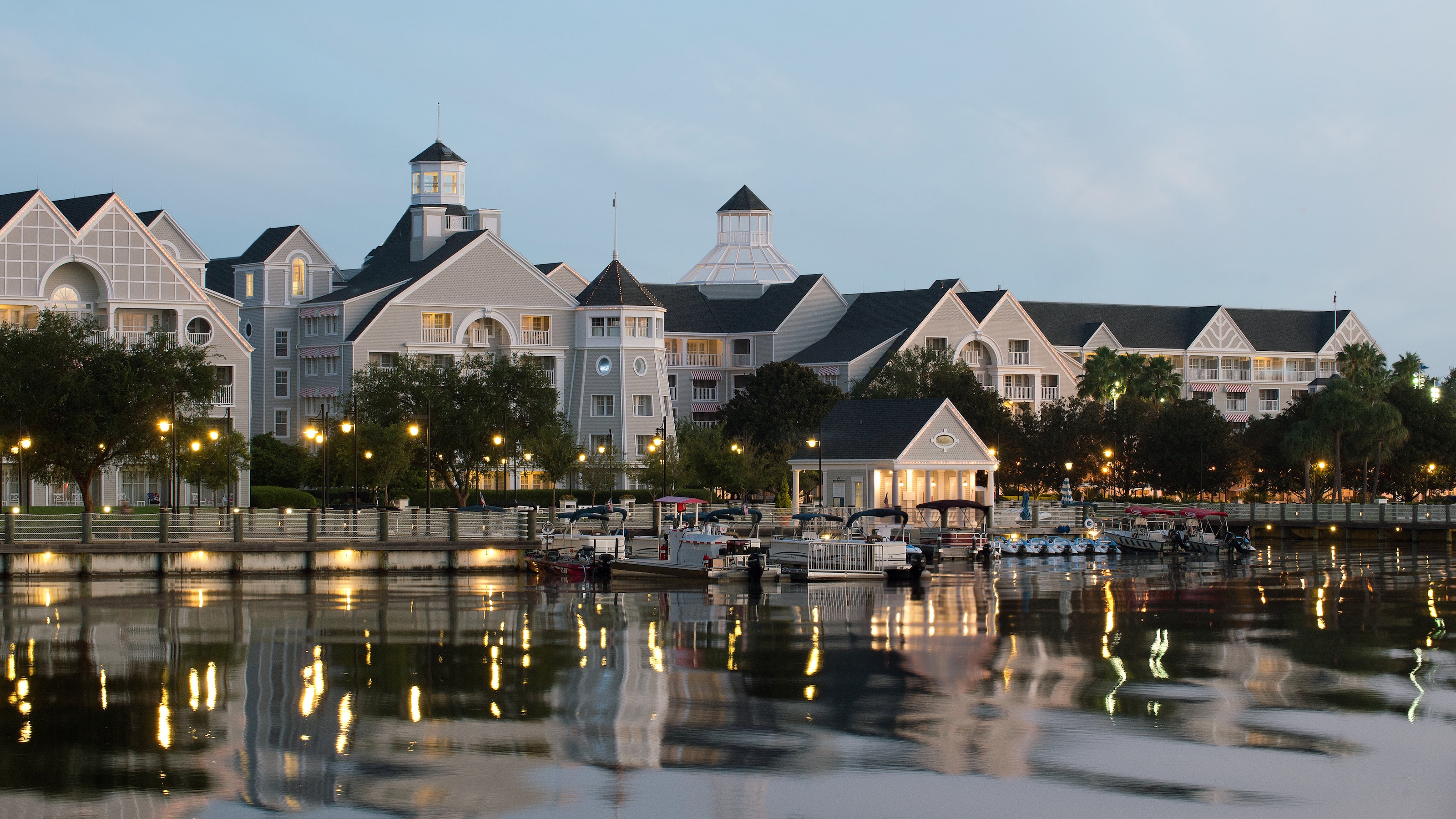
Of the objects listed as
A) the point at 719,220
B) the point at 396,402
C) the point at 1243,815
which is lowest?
the point at 1243,815

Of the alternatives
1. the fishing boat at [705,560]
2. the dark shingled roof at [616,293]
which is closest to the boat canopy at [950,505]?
the fishing boat at [705,560]

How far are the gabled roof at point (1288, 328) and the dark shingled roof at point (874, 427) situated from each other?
7197 centimetres

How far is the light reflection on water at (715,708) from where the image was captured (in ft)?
64.6

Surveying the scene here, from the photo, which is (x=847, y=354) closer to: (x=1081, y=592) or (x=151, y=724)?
(x=1081, y=592)

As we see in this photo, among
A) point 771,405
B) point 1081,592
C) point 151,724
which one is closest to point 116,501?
point 771,405

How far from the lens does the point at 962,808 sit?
19047 millimetres

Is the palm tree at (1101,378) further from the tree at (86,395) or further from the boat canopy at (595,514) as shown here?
the tree at (86,395)

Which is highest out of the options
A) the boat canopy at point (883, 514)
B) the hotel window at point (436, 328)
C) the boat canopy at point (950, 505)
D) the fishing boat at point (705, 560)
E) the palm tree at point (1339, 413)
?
the hotel window at point (436, 328)

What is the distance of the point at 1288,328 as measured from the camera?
143 meters

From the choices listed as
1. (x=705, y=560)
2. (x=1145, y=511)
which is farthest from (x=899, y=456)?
(x=705, y=560)

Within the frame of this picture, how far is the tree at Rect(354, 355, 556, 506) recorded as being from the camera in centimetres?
8200

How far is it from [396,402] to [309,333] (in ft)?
80.7

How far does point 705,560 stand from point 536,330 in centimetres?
5479

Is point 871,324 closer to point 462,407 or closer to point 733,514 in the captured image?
point 462,407
